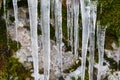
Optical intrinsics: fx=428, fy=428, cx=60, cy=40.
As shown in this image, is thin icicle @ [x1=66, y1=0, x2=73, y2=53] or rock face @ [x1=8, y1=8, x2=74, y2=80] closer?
rock face @ [x1=8, y1=8, x2=74, y2=80]

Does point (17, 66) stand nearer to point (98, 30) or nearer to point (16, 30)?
point (16, 30)

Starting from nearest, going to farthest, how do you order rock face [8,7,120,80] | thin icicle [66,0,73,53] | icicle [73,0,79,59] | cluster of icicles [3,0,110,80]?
cluster of icicles [3,0,110,80], icicle [73,0,79,59], rock face [8,7,120,80], thin icicle [66,0,73,53]

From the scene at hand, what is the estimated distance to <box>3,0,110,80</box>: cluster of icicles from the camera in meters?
7.72

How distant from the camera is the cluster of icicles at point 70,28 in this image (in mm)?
7719

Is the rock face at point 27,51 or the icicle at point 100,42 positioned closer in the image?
the icicle at point 100,42

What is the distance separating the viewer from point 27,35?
9.70 metres

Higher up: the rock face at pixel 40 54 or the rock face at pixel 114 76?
the rock face at pixel 40 54

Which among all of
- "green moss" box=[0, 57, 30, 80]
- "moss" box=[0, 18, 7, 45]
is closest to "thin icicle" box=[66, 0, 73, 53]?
"green moss" box=[0, 57, 30, 80]

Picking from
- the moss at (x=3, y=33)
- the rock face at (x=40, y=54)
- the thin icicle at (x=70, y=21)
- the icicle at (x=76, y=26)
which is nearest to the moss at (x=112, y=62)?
the rock face at (x=40, y=54)

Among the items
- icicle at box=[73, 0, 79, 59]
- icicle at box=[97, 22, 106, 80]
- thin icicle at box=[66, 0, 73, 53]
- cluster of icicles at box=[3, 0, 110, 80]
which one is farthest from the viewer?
thin icicle at box=[66, 0, 73, 53]

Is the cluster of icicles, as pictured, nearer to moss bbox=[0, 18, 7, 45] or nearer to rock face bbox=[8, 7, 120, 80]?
rock face bbox=[8, 7, 120, 80]

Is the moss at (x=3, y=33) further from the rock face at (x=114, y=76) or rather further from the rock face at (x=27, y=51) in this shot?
the rock face at (x=114, y=76)

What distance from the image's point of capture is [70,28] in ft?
31.8

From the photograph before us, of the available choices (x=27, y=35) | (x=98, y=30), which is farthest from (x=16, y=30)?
(x=98, y=30)
